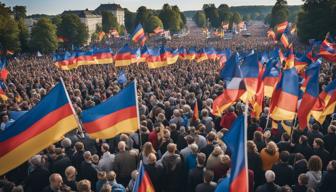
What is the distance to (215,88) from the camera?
1819 cm

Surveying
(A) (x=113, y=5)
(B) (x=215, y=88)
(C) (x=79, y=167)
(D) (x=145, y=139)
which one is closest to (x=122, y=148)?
(C) (x=79, y=167)

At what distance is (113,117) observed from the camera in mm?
7566

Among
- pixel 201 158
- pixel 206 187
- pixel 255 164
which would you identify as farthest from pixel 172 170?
pixel 255 164

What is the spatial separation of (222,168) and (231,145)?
211cm

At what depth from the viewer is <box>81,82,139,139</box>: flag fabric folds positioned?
24.5 ft

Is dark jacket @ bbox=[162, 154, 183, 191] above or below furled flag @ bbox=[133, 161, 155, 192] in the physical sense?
below

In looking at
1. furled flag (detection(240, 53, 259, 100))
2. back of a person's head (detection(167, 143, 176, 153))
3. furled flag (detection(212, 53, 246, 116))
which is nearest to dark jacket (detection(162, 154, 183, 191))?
back of a person's head (detection(167, 143, 176, 153))

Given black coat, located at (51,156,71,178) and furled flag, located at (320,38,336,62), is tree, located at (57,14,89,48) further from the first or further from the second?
black coat, located at (51,156,71,178)

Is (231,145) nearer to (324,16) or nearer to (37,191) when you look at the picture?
(37,191)

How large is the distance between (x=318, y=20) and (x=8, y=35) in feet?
146

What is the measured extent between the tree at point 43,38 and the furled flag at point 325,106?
64671 millimetres

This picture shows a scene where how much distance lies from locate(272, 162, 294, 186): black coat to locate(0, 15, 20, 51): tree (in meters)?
61.1

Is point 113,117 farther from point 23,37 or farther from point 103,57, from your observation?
point 23,37

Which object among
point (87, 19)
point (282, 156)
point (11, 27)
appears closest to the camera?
point (282, 156)
